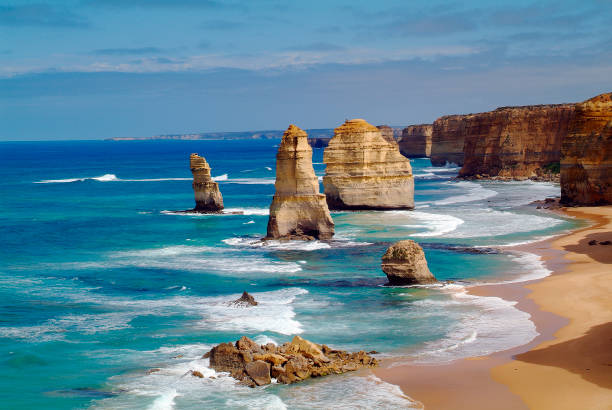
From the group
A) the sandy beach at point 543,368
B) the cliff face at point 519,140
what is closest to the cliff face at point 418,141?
the cliff face at point 519,140

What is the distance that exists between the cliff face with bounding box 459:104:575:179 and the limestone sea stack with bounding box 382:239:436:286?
196 feet

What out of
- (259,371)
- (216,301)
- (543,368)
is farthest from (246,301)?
(543,368)

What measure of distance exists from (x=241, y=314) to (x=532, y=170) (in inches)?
2751

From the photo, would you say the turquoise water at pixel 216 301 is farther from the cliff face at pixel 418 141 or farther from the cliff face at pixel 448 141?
the cliff face at pixel 418 141

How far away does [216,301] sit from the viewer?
2811 centimetres

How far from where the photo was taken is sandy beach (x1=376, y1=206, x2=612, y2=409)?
17.1 metres

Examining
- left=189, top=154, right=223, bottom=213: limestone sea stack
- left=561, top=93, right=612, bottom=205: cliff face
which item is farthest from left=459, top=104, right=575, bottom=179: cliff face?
left=189, top=154, right=223, bottom=213: limestone sea stack

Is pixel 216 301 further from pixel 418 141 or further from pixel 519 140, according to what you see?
pixel 418 141

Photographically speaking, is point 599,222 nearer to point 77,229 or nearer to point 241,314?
point 241,314

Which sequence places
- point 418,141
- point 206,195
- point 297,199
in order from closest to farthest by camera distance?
point 297,199 → point 206,195 → point 418,141

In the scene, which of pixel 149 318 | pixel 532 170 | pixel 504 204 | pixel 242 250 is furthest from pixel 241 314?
pixel 532 170

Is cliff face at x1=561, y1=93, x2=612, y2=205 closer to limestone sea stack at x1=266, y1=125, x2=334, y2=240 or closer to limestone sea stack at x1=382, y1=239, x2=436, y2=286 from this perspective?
limestone sea stack at x1=266, y1=125, x2=334, y2=240

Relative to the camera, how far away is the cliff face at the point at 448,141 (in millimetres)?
122438

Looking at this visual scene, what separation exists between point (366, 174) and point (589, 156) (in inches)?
644
